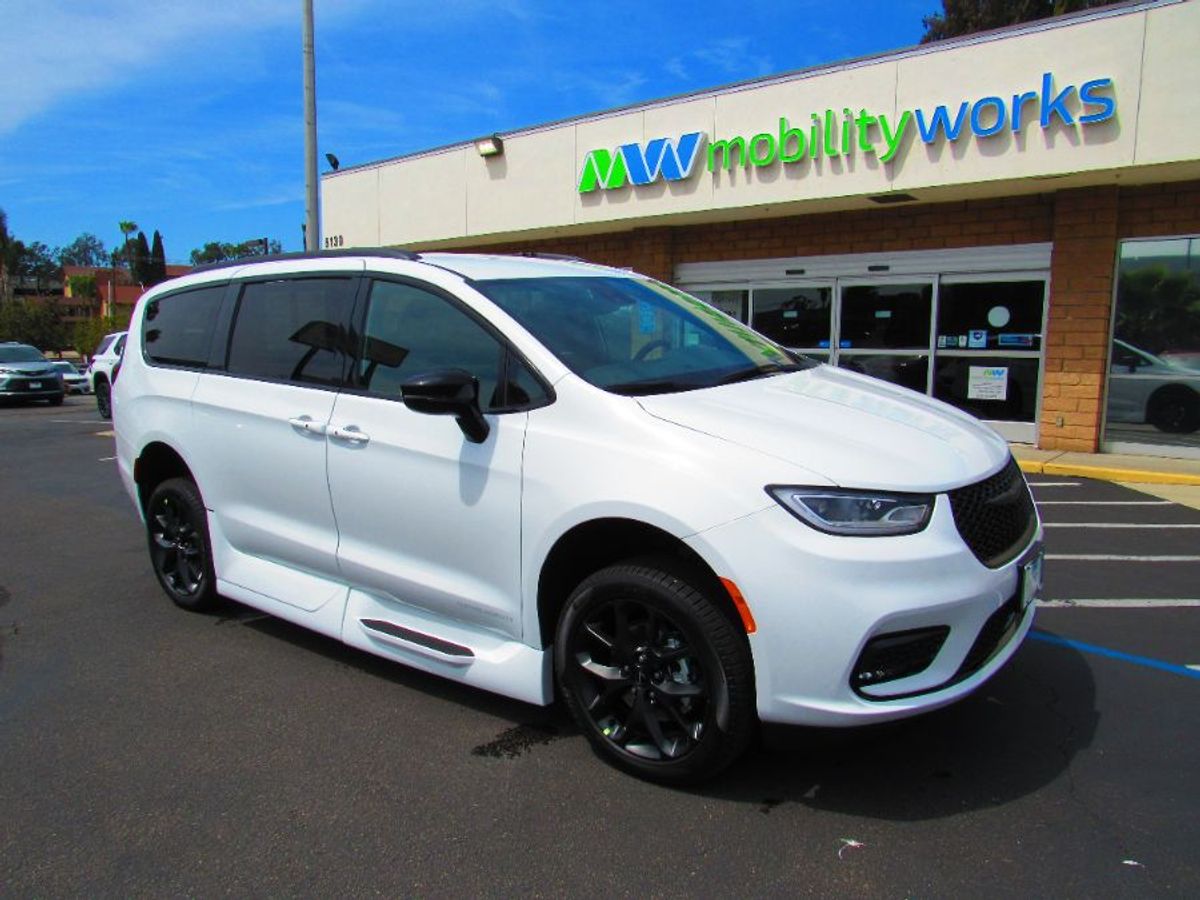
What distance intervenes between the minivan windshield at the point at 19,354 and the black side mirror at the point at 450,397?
24.4 meters

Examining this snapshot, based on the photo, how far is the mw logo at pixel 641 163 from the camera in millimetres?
12125

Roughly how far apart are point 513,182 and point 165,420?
11.0 m

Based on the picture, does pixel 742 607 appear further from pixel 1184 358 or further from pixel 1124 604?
pixel 1184 358

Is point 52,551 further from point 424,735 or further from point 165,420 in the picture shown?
point 424,735

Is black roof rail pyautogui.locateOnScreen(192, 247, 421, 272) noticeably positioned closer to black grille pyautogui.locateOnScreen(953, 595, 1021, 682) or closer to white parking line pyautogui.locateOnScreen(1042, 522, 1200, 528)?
black grille pyautogui.locateOnScreen(953, 595, 1021, 682)

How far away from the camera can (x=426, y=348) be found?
3.48 meters

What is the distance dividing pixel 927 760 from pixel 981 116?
8.81 m

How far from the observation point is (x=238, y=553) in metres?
4.27

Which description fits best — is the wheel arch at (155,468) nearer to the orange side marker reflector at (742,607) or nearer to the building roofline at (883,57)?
the orange side marker reflector at (742,607)

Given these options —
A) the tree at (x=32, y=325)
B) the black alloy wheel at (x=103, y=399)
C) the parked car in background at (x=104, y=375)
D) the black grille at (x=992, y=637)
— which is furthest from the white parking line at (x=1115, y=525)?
the tree at (x=32, y=325)

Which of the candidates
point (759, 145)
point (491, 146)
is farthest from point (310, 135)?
point (759, 145)

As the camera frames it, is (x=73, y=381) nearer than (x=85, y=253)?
Yes

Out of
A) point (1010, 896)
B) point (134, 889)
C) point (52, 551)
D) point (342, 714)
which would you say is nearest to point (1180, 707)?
point (1010, 896)

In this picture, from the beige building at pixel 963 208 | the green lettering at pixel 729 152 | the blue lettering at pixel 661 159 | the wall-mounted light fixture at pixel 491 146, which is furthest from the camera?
the wall-mounted light fixture at pixel 491 146
